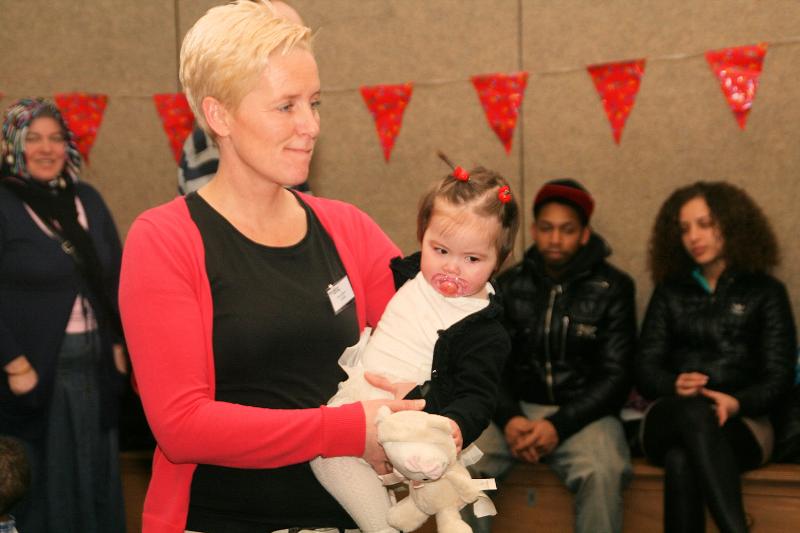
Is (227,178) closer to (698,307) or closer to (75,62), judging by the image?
(698,307)

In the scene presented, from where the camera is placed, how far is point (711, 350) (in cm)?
396

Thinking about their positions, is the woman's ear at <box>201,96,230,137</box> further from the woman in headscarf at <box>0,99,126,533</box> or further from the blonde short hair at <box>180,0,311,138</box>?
the woman in headscarf at <box>0,99,126,533</box>

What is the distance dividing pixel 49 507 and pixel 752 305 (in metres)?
3.04

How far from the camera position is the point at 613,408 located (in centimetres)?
403

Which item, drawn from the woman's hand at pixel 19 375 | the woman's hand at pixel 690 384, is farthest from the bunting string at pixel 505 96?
the woman's hand at pixel 19 375

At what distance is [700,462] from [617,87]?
208 cm

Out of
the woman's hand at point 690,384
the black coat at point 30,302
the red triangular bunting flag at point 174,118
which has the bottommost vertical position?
the woman's hand at point 690,384

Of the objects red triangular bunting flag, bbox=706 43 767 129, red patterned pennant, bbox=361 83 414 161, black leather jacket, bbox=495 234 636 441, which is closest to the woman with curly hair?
black leather jacket, bbox=495 234 636 441

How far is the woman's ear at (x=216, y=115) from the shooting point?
5.34 feet

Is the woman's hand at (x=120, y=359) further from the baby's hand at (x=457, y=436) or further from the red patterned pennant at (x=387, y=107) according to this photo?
the baby's hand at (x=457, y=436)

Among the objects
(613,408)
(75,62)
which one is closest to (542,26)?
(613,408)

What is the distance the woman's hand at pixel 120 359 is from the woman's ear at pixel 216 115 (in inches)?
99.4

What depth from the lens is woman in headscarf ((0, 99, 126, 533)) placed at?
373 cm

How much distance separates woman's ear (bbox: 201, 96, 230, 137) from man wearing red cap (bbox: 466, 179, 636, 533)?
2.58 meters
